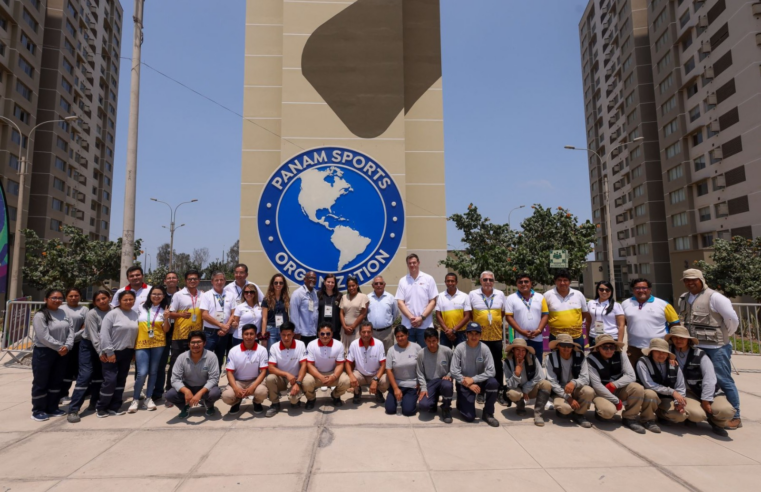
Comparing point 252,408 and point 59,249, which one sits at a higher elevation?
point 59,249

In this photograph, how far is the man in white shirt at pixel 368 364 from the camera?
5.41 meters

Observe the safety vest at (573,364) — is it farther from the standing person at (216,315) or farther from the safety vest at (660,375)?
the standing person at (216,315)

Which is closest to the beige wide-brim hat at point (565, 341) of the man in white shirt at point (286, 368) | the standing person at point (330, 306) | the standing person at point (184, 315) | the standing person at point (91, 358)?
the standing person at point (330, 306)

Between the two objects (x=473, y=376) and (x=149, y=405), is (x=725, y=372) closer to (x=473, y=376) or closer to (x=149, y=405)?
(x=473, y=376)

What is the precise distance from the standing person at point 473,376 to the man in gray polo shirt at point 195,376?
2.88 metres

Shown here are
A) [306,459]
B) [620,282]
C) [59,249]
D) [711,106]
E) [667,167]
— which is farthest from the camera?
[620,282]

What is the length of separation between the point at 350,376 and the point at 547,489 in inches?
106

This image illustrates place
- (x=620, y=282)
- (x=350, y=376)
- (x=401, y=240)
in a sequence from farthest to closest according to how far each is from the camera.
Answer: (x=620, y=282) < (x=401, y=240) < (x=350, y=376)

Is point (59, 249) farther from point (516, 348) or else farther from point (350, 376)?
point (516, 348)

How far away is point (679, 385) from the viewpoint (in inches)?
183

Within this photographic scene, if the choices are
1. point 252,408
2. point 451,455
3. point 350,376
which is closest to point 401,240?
point 350,376

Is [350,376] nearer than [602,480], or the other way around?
[602,480]

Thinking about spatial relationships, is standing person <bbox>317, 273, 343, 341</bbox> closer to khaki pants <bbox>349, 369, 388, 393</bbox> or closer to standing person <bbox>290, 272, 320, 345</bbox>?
standing person <bbox>290, 272, 320, 345</bbox>

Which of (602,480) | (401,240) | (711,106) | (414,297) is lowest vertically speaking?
(602,480)
